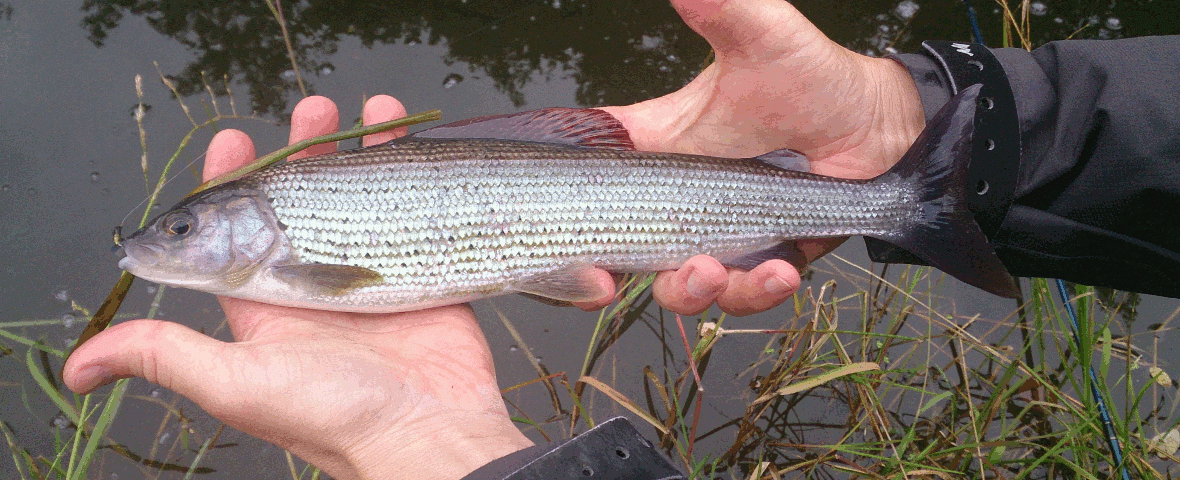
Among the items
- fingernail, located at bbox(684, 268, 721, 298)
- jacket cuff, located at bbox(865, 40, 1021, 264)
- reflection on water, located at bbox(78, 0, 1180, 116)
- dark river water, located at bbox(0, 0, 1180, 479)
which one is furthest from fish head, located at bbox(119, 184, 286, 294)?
jacket cuff, located at bbox(865, 40, 1021, 264)

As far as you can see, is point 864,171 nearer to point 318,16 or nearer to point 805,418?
point 805,418

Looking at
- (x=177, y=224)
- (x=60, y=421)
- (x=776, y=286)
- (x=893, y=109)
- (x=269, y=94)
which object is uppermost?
(x=269, y=94)

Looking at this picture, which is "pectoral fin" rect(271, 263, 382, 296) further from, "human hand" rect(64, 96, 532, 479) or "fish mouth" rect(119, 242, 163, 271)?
"fish mouth" rect(119, 242, 163, 271)

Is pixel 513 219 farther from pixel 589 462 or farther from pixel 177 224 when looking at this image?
pixel 177 224

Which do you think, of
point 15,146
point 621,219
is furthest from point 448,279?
point 15,146

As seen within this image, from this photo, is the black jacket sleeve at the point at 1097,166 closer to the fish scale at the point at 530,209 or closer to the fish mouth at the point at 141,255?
the fish scale at the point at 530,209

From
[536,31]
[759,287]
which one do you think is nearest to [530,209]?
[759,287]
